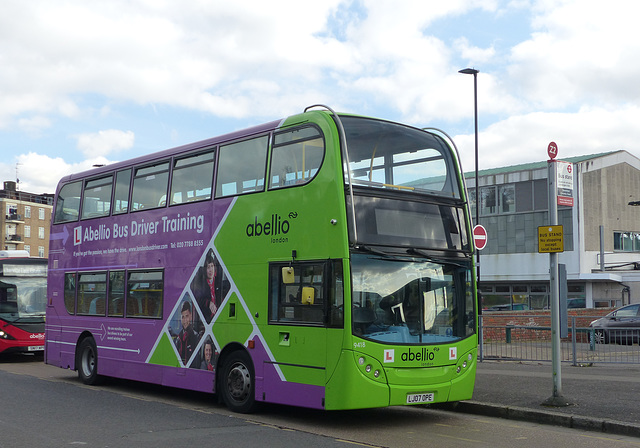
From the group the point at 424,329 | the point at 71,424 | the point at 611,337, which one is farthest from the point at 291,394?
the point at 611,337

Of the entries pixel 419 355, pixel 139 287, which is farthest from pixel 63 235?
pixel 419 355

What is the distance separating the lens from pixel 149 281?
45.1 ft

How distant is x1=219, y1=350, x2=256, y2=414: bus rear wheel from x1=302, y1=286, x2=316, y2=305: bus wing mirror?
5.39 ft

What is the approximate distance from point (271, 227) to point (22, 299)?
12978mm

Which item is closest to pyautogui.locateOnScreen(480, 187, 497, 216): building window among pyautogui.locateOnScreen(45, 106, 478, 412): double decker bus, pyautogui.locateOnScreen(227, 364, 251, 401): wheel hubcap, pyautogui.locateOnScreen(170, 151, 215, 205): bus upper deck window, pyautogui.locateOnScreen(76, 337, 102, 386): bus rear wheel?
pyautogui.locateOnScreen(76, 337, 102, 386): bus rear wheel

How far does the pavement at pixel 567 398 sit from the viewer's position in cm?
1030

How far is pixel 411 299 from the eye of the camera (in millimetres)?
10258

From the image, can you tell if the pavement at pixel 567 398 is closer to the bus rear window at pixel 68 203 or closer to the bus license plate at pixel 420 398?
the bus license plate at pixel 420 398

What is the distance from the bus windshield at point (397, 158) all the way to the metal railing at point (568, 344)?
829cm

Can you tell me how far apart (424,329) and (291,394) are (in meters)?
2.02

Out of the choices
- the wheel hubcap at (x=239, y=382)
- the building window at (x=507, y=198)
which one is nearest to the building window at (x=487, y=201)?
the building window at (x=507, y=198)

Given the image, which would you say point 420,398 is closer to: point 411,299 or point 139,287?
point 411,299

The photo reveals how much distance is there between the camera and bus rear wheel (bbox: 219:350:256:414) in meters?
11.2

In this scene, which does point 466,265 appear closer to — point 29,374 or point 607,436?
point 607,436
